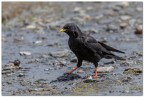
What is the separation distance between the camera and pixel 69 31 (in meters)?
11.2

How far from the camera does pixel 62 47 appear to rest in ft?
50.2

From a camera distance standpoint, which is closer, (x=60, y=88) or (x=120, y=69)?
(x=60, y=88)

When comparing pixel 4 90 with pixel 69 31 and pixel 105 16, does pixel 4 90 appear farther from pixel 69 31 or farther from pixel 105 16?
pixel 105 16

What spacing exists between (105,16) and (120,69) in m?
9.09

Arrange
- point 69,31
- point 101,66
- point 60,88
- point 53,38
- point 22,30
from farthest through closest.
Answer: point 22,30 → point 53,38 → point 101,66 → point 69,31 → point 60,88

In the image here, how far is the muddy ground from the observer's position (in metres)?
10.3

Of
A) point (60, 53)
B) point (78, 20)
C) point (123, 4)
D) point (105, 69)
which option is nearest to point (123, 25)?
point (78, 20)

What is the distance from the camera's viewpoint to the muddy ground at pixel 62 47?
1034cm

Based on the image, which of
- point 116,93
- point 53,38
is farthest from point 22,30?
point 116,93

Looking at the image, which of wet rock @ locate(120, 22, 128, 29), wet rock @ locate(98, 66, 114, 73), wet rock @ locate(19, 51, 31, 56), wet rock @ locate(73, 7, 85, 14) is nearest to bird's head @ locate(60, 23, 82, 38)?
wet rock @ locate(98, 66, 114, 73)

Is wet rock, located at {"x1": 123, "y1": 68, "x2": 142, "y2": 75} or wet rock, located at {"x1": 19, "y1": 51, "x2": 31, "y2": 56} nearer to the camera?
wet rock, located at {"x1": 123, "y1": 68, "x2": 142, "y2": 75}

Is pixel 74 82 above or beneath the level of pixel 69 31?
beneath

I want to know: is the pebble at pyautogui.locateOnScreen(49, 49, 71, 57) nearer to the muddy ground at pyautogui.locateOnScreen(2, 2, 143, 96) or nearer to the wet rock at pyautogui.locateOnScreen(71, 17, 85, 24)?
the muddy ground at pyautogui.locateOnScreen(2, 2, 143, 96)

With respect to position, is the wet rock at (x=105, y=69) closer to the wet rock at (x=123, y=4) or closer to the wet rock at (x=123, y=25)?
the wet rock at (x=123, y=25)
